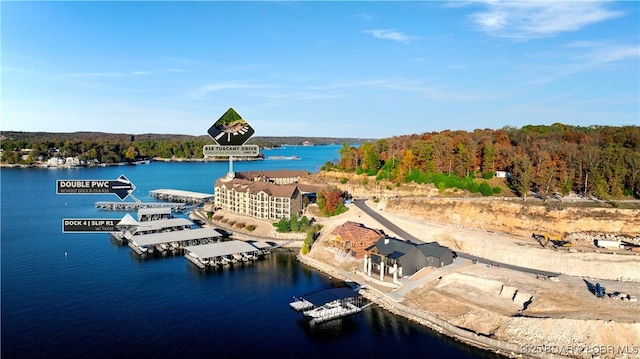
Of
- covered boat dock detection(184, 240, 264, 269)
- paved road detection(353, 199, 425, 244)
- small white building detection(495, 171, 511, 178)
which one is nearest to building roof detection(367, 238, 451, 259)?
paved road detection(353, 199, 425, 244)

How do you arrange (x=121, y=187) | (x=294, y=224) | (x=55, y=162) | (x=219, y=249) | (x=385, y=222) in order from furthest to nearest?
(x=55, y=162), (x=294, y=224), (x=385, y=222), (x=219, y=249), (x=121, y=187)

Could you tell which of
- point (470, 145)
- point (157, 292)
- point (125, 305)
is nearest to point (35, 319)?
point (125, 305)

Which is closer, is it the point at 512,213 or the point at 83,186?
the point at 83,186

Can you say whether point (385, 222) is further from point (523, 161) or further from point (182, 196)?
point (182, 196)

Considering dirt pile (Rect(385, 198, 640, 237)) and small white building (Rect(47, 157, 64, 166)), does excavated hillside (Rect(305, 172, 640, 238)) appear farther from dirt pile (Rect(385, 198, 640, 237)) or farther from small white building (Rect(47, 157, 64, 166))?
small white building (Rect(47, 157, 64, 166))

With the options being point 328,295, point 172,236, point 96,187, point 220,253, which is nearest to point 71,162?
point 172,236

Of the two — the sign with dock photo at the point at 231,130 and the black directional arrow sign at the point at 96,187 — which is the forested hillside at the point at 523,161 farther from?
the black directional arrow sign at the point at 96,187

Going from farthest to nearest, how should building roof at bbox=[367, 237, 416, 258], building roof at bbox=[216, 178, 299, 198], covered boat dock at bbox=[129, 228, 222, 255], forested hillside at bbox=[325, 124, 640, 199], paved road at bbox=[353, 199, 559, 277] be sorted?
building roof at bbox=[216, 178, 299, 198], forested hillside at bbox=[325, 124, 640, 199], covered boat dock at bbox=[129, 228, 222, 255], building roof at bbox=[367, 237, 416, 258], paved road at bbox=[353, 199, 559, 277]
